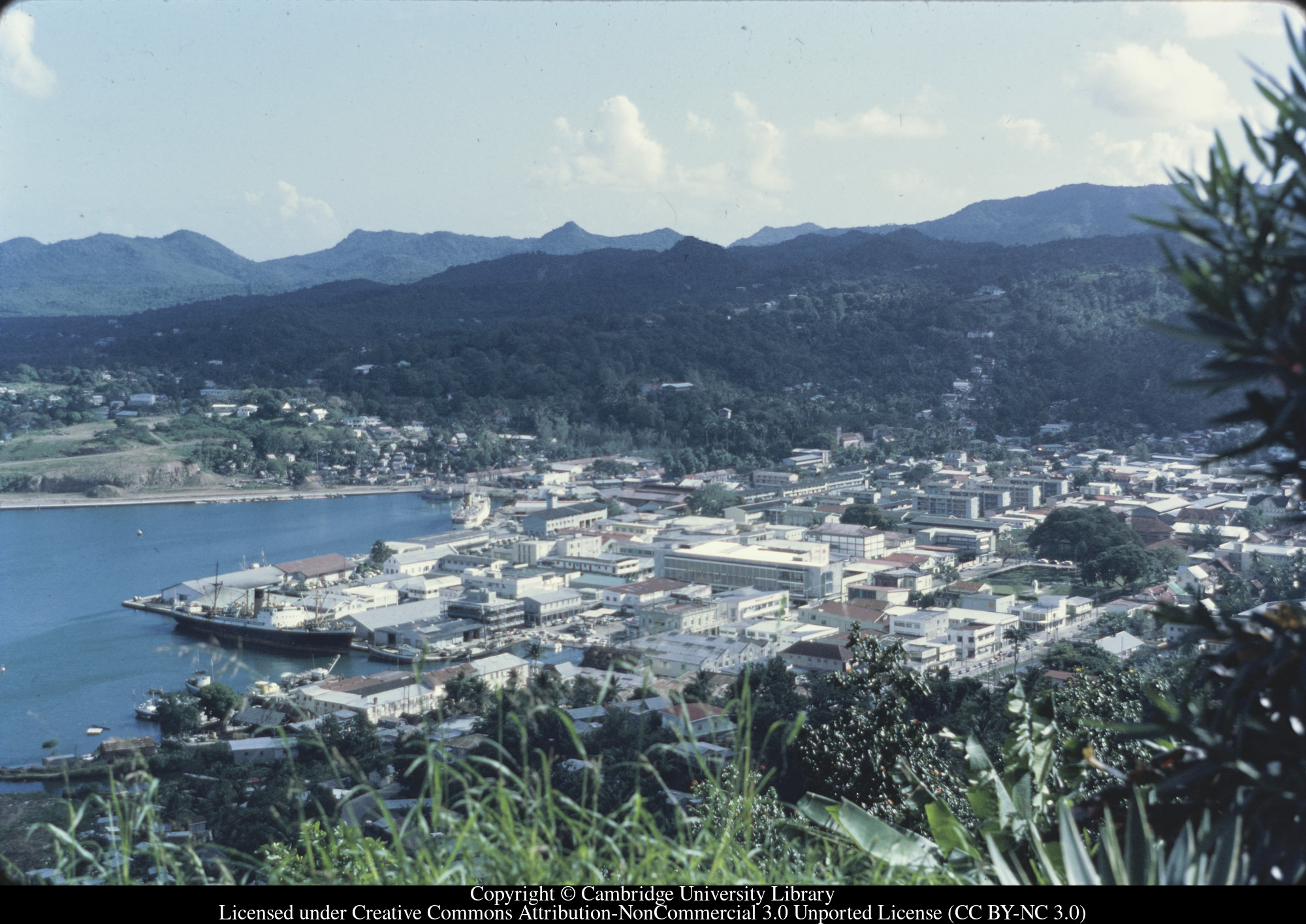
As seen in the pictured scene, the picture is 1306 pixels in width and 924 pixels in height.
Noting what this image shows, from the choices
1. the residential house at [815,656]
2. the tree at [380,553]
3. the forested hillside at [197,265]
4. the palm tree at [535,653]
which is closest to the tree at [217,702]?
the palm tree at [535,653]

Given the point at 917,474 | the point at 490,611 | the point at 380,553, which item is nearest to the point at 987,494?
the point at 917,474

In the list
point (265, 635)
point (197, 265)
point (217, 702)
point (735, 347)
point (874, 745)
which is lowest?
point (265, 635)

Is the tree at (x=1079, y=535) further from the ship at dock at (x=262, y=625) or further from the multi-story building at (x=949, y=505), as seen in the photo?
the ship at dock at (x=262, y=625)

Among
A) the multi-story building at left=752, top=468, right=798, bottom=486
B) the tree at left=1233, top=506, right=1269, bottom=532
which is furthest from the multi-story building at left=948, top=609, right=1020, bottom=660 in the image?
the multi-story building at left=752, top=468, right=798, bottom=486

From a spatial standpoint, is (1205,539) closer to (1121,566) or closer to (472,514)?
(1121,566)

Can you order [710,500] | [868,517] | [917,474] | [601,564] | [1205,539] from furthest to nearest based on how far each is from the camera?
1. [917,474]
2. [710,500]
3. [868,517]
4. [601,564]
5. [1205,539]

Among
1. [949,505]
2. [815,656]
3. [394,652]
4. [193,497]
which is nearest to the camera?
[815,656]

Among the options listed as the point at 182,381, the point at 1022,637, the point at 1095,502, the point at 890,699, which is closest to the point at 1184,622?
the point at 890,699
